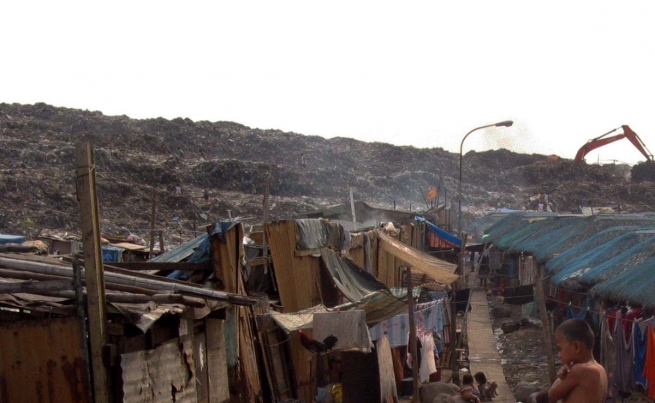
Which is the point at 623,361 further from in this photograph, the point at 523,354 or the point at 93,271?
the point at 93,271

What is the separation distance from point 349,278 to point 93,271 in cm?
732

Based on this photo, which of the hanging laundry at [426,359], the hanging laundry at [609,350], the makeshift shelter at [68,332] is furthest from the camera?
the hanging laundry at [426,359]

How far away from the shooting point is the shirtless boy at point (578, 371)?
4.47 m

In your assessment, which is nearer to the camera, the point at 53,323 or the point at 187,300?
the point at 53,323

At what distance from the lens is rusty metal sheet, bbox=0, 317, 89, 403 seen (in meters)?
5.95

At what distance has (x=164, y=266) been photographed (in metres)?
8.79

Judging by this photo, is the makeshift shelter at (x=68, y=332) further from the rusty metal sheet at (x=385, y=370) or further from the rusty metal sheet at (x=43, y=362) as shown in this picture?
the rusty metal sheet at (x=385, y=370)

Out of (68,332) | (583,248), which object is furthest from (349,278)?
(68,332)

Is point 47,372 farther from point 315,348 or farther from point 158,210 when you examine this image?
point 158,210

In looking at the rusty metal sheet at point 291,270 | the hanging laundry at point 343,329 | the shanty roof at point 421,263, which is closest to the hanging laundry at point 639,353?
the hanging laundry at point 343,329

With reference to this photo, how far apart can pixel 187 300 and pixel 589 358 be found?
11.1 ft

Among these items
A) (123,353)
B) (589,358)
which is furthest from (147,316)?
(589,358)

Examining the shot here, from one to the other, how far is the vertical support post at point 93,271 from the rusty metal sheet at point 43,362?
0.38 ft

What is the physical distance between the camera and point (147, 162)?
3916 centimetres
